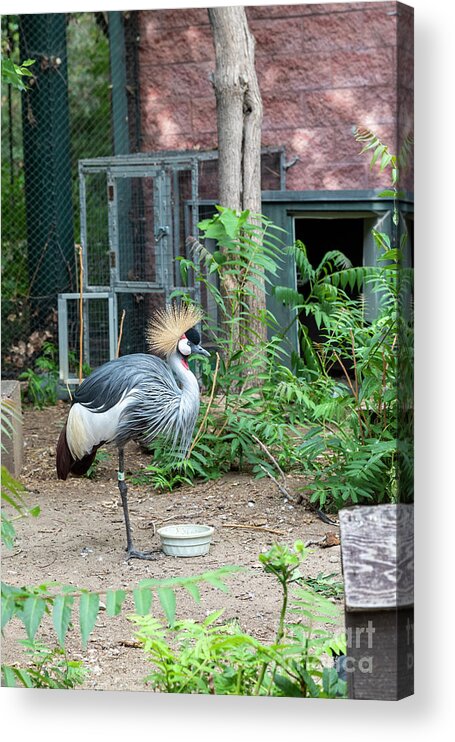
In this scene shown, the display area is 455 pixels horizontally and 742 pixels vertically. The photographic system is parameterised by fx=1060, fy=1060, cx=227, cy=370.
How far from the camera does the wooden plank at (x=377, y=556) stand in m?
2.40

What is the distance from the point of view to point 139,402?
3.41 meters

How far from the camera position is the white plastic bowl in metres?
3.01

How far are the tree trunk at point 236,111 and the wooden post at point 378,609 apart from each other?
177 cm

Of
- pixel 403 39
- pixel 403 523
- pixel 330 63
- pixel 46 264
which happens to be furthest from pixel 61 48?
pixel 403 523

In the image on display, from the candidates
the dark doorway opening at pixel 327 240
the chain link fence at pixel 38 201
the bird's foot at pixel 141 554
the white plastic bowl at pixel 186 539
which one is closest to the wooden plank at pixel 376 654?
the white plastic bowl at pixel 186 539

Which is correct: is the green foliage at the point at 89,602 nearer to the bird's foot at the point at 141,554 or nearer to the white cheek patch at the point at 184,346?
the bird's foot at the point at 141,554

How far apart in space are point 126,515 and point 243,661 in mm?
882

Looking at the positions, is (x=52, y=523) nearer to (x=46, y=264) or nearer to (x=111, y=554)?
(x=111, y=554)

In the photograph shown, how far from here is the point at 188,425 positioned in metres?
3.44

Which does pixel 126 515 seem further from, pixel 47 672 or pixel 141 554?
pixel 47 672

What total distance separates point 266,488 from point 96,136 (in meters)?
3.30

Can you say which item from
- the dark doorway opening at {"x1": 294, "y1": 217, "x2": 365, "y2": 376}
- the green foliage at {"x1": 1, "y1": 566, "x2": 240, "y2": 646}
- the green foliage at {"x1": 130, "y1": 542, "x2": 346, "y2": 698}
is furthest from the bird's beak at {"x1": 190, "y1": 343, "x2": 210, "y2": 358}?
the green foliage at {"x1": 1, "y1": 566, "x2": 240, "y2": 646}

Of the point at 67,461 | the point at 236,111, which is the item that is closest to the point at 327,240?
the point at 236,111

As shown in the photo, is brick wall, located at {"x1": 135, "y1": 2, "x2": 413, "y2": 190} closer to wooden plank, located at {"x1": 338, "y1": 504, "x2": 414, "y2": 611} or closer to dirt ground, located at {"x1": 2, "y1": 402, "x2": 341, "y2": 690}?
dirt ground, located at {"x1": 2, "y1": 402, "x2": 341, "y2": 690}
